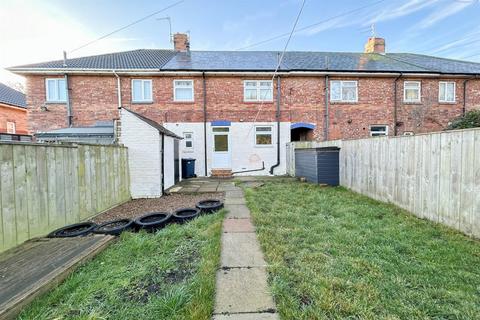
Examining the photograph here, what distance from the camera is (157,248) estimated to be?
3.31 m

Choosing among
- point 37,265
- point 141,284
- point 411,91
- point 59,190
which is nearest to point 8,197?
point 59,190

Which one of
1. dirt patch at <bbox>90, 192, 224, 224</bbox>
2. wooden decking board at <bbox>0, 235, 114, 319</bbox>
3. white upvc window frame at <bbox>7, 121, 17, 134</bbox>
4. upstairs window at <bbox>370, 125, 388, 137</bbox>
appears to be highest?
white upvc window frame at <bbox>7, 121, 17, 134</bbox>

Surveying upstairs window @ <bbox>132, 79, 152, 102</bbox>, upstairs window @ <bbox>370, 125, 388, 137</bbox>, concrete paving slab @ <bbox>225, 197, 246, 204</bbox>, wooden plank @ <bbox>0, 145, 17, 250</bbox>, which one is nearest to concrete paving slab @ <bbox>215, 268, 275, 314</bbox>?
wooden plank @ <bbox>0, 145, 17, 250</bbox>

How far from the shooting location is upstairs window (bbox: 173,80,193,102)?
1258 cm

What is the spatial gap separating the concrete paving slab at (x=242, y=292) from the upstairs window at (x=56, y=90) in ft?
46.2

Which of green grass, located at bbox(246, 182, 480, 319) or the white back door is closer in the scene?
green grass, located at bbox(246, 182, 480, 319)

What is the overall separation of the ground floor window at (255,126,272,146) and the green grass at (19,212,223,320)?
9645 mm

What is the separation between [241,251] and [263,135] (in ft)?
33.4

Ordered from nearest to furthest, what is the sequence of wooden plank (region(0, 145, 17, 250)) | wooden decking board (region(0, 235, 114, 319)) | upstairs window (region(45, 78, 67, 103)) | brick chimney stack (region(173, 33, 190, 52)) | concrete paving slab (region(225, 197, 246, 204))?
wooden decking board (region(0, 235, 114, 319)) < wooden plank (region(0, 145, 17, 250)) < concrete paving slab (region(225, 197, 246, 204)) < upstairs window (region(45, 78, 67, 103)) < brick chimney stack (region(173, 33, 190, 52))

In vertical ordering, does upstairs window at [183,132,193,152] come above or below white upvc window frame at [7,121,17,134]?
below

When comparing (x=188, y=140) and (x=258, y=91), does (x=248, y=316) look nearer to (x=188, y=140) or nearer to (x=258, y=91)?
(x=188, y=140)

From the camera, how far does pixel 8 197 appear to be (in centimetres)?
325

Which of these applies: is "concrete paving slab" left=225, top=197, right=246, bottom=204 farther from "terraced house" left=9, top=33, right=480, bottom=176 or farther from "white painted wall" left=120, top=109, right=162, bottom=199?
"terraced house" left=9, top=33, right=480, bottom=176

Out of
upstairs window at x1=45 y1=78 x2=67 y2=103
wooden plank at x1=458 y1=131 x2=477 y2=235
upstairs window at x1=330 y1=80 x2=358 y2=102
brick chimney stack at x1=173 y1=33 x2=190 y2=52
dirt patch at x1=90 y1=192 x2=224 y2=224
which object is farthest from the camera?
brick chimney stack at x1=173 y1=33 x2=190 y2=52
